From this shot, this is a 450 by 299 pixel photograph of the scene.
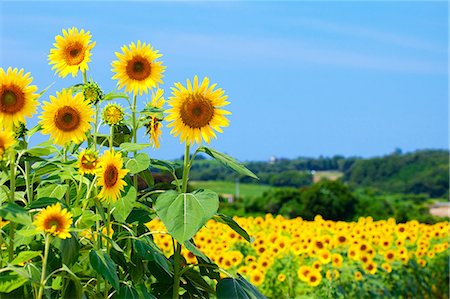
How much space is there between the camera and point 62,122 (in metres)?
2.29

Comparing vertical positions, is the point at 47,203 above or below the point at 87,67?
below

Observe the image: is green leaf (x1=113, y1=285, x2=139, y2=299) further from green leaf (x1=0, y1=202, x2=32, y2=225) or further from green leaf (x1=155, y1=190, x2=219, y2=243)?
green leaf (x1=0, y1=202, x2=32, y2=225)

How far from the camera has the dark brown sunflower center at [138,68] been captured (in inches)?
100

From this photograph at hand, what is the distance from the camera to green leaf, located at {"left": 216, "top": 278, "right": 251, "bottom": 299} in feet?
8.09

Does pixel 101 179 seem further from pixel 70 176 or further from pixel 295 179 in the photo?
pixel 295 179

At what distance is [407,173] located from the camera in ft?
85.7

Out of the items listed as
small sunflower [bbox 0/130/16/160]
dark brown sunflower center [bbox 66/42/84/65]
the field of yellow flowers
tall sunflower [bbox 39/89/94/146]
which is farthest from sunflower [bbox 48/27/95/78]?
the field of yellow flowers

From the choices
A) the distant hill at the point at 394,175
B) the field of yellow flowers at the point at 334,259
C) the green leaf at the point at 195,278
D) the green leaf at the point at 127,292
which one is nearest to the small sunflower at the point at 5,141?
the green leaf at the point at 127,292

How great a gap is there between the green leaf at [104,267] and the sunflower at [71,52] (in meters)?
0.67

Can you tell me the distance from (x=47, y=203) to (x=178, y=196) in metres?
0.40

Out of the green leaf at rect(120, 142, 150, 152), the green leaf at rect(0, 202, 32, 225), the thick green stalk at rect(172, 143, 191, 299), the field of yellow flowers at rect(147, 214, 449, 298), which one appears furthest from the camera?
the field of yellow flowers at rect(147, 214, 449, 298)

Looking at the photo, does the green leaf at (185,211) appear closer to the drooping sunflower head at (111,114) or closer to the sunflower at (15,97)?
→ the drooping sunflower head at (111,114)

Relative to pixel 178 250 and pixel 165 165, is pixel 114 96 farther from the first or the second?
pixel 178 250

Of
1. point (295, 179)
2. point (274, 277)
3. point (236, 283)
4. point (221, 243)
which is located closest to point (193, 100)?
point (236, 283)
